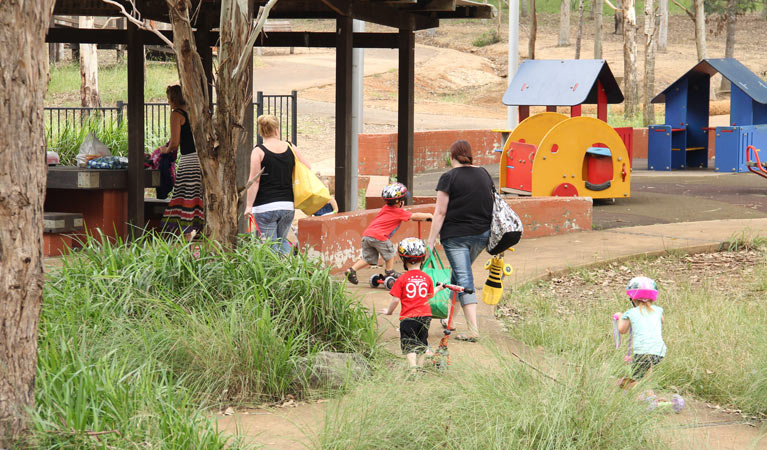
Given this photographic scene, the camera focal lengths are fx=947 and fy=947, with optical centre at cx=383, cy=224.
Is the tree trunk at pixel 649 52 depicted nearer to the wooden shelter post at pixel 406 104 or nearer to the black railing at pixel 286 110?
the black railing at pixel 286 110

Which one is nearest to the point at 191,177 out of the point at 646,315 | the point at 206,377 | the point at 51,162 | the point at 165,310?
the point at 51,162

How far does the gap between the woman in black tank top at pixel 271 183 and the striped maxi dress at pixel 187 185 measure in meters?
1.57

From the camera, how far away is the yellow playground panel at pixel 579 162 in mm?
A: 14188

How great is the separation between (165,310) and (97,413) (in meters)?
1.74

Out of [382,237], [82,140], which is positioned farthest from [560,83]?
[382,237]

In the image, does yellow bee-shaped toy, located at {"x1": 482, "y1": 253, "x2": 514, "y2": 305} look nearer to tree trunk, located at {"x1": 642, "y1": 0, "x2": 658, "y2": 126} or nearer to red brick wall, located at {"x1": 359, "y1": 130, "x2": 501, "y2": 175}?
red brick wall, located at {"x1": 359, "y1": 130, "x2": 501, "y2": 175}

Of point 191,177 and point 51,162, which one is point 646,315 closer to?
point 191,177

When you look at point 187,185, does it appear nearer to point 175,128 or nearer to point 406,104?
point 175,128

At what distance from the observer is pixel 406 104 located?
11.4 metres

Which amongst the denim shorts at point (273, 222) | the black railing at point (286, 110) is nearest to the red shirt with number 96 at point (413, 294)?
the denim shorts at point (273, 222)

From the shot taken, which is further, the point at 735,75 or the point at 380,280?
the point at 735,75

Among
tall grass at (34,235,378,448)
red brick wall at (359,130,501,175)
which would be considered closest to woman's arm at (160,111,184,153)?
tall grass at (34,235,378,448)

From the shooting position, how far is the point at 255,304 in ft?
18.6

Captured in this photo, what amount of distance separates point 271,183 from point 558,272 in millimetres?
3159
